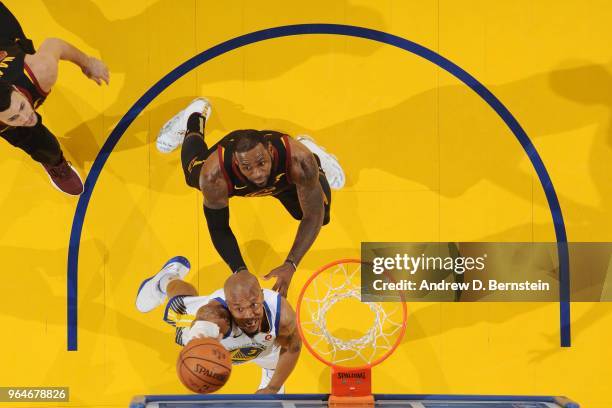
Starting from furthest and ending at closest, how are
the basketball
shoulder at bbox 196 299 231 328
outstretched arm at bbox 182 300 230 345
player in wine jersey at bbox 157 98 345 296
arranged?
player in wine jersey at bbox 157 98 345 296 < shoulder at bbox 196 299 231 328 < outstretched arm at bbox 182 300 230 345 < the basketball

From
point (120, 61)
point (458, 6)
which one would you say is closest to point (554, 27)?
point (458, 6)

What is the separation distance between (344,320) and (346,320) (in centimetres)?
1

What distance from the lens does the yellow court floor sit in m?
6.06

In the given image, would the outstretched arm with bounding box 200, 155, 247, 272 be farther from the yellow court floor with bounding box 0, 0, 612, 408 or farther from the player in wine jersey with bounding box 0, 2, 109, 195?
the player in wine jersey with bounding box 0, 2, 109, 195

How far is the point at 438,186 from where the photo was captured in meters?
6.12

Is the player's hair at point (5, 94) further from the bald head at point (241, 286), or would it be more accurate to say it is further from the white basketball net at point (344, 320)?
the white basketball net at point (344, 320)

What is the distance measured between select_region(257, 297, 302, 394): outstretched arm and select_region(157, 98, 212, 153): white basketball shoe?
1319mm

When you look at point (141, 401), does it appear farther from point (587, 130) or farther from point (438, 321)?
point (587, 130)

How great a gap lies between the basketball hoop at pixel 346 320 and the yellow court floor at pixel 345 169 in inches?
3.9

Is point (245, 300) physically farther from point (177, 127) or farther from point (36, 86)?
point (36, 86)

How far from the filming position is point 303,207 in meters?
6.09

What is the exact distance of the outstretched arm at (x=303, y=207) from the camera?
6074 mm

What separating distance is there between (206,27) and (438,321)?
2.59m

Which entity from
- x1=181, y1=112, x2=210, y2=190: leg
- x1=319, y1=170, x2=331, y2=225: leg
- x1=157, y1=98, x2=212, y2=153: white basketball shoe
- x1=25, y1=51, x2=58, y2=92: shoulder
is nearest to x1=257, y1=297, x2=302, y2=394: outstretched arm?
x1=319, y1=170, x2=331, y2=225: leg
